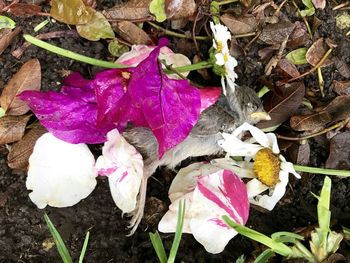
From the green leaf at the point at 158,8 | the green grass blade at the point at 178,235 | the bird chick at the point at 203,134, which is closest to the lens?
the green grass blade at the point at 178,235

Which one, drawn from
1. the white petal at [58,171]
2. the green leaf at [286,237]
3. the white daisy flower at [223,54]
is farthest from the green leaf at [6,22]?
the green leaf at [286,237]

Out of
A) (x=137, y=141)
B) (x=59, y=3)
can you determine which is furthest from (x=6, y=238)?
(x=59, y=3)

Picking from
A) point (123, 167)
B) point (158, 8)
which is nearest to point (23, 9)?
point (158, 8)

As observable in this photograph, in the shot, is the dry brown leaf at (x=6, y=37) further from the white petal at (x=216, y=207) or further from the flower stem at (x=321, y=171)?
the flower stem at (x=321, y=171)

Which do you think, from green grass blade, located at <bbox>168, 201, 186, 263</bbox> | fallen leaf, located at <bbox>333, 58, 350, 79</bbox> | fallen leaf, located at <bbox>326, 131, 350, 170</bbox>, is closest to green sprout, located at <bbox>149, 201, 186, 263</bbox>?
green grass blade, located at <bbox>168, 201, 186, 263</bbox>

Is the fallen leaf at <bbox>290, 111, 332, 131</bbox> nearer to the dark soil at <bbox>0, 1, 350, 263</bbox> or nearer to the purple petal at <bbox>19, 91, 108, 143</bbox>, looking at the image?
the dark soil at <bbox>0, 1, 350, 263</bbox>

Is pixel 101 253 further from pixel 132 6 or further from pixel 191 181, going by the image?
pixel 132 6
